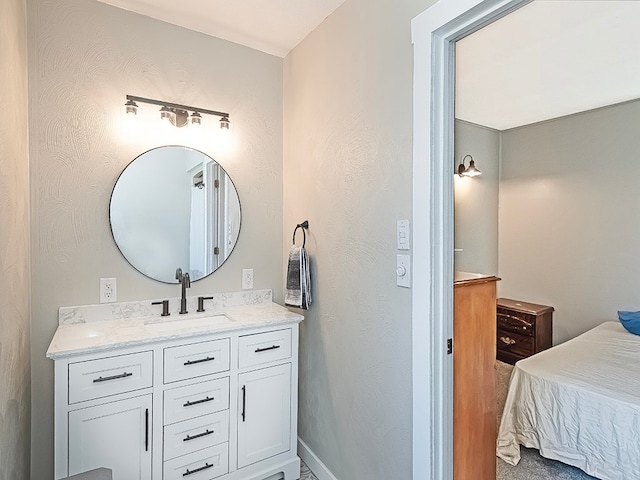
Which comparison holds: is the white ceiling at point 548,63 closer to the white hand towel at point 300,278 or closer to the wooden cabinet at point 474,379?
the wooden cabinet at point 474,379

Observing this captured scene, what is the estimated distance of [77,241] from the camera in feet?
5.88

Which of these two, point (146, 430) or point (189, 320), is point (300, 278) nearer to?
point (189, 320)

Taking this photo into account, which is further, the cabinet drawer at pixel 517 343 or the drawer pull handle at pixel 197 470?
the cabinet drawer at pixel 517 343

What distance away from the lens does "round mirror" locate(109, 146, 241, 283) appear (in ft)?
6.30

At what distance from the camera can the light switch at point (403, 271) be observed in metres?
1.36

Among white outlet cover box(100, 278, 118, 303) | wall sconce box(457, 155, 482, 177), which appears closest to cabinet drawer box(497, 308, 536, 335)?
wall sconce box(457, 155, 482, 177)

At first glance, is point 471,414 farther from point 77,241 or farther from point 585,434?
point 77,241

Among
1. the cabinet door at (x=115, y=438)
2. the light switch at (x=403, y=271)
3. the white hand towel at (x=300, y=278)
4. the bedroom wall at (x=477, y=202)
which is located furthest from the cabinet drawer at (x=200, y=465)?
the bedroom wall at (x=477, y=202)

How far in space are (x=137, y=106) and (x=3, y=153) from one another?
0.90 metres

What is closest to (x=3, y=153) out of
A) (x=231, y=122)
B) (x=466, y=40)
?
(x=231, y=122)

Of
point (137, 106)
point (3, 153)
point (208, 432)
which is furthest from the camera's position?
point (137, 106)

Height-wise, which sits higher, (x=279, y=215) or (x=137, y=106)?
(x=137, y=106)

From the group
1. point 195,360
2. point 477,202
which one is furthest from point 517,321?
point 195,360

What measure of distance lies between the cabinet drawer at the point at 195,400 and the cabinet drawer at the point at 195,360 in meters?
0.06
